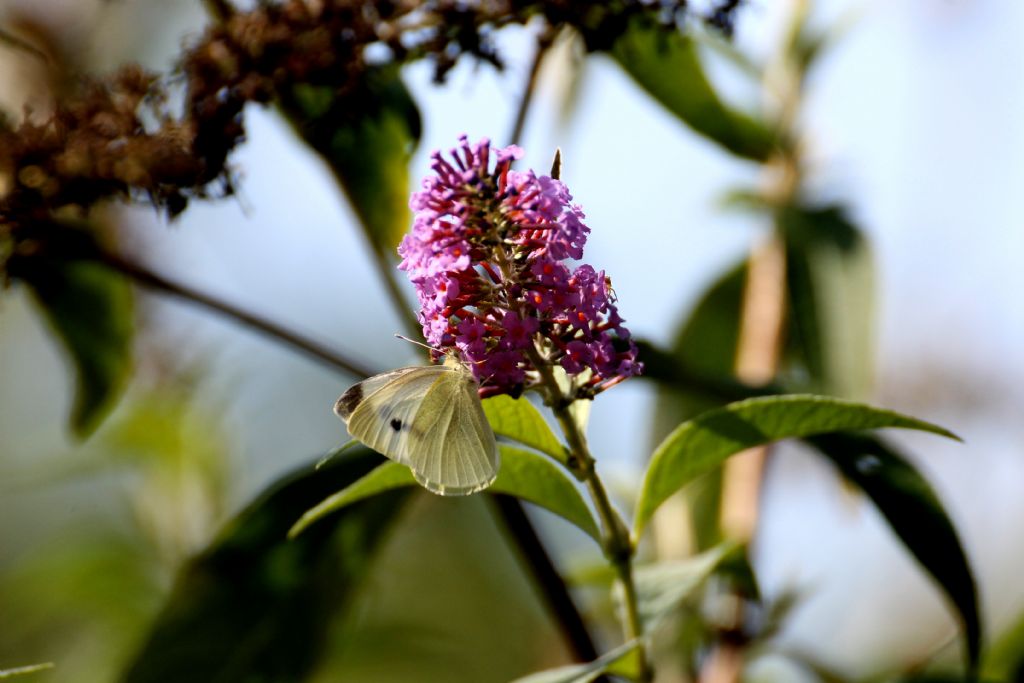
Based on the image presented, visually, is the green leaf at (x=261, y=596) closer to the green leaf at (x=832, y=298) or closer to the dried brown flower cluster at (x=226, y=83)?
the dried brown flower cluster at (x=226, y=83)

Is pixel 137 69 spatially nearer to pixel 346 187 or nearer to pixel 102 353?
pixel 346 187

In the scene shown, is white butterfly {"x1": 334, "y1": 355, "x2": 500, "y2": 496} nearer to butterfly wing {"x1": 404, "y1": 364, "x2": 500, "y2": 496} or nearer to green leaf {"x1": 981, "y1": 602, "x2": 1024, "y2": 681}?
butterfly wing {"x1": 404, "y1": 364, "x2": 500, "y2": 496}

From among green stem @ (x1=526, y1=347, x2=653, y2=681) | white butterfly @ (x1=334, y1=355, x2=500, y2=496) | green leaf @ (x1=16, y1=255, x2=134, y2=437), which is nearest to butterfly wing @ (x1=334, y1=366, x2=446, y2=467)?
white butterfly @ (x1=334, y1=355, x2=500, y2=496)

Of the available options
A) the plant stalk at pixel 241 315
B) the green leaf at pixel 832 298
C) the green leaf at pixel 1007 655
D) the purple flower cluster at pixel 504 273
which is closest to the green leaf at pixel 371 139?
the plant stalk at pixel 241 315

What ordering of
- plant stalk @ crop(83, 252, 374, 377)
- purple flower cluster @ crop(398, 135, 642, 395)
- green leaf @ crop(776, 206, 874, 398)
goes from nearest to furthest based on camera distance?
purple flower cluster @ crop(398, 135, 642, 395) → plant stalk @ crop(83, 252, 374, 377) → green leaf @ crop(776, 206, 874, 398)

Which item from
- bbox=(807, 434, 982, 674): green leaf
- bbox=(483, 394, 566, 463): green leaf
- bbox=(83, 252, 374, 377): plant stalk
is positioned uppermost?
bbox=(83, 252, 374, 377): plant stalk

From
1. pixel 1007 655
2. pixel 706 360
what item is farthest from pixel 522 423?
pixel 706 360
